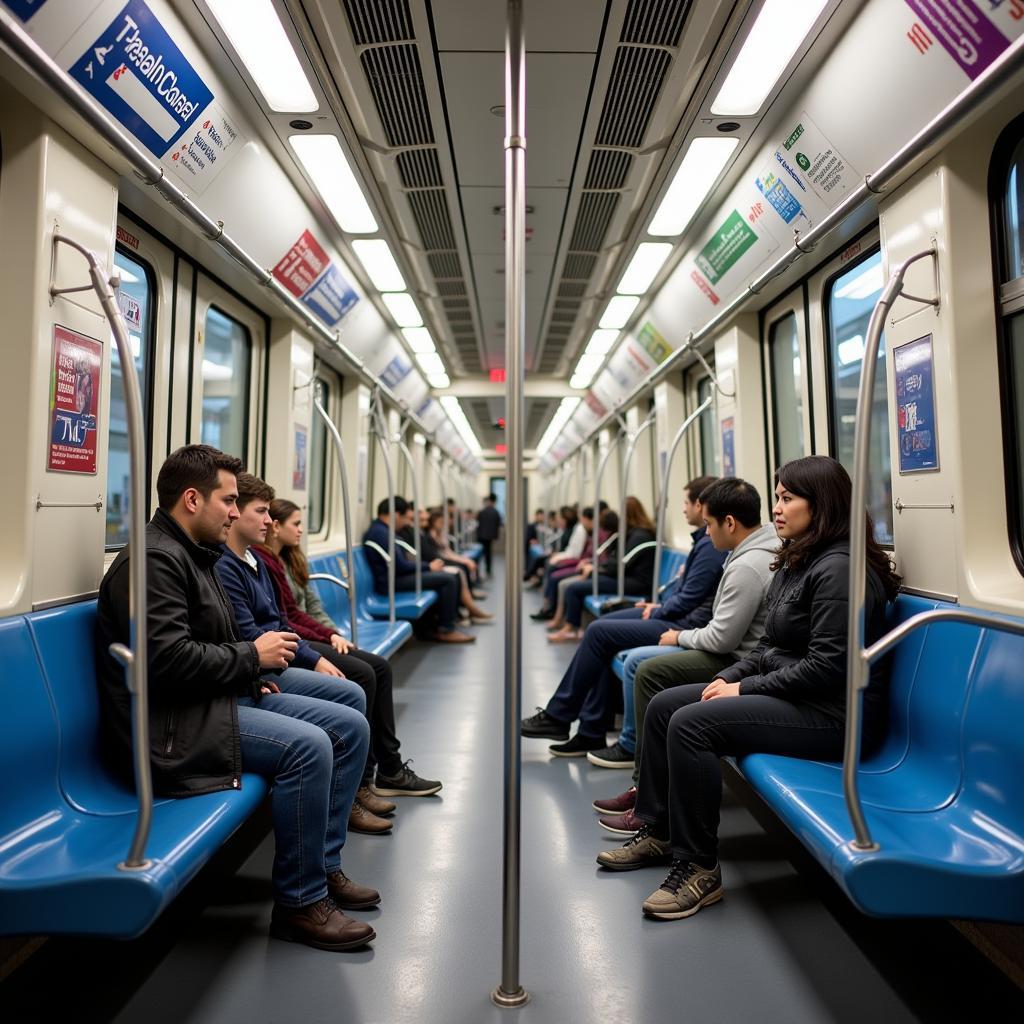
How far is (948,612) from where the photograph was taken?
165 cm

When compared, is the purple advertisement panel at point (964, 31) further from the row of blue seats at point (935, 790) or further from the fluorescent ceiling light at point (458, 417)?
the fluorescent ceiling light at point (458, 417)

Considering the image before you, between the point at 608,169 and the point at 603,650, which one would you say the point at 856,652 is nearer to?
the point at 603,650

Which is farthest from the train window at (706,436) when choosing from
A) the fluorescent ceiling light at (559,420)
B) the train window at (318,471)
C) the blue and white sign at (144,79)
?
the fluorescent ceiling light at (559,420)

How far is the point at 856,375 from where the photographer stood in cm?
379

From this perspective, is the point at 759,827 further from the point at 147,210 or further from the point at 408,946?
the point at 147,210

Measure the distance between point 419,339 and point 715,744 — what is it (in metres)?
6.52

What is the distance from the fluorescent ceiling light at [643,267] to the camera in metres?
5.32

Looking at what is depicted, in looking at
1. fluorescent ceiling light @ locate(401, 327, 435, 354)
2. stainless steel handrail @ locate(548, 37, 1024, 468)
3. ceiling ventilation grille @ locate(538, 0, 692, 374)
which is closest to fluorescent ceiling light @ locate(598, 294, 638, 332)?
ceiling ventilation grille @ locate(538, 0, 692, 374)

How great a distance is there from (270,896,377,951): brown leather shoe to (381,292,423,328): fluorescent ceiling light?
524cm

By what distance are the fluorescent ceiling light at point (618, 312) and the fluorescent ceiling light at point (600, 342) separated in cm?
17

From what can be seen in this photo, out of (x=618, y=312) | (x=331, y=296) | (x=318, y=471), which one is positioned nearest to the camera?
(x=331, y=296)

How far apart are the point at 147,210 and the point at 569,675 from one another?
3052 mm

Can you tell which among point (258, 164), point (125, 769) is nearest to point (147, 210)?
point (258, 164)

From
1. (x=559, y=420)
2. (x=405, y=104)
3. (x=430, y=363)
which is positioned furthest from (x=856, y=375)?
(x=559, y=420)
